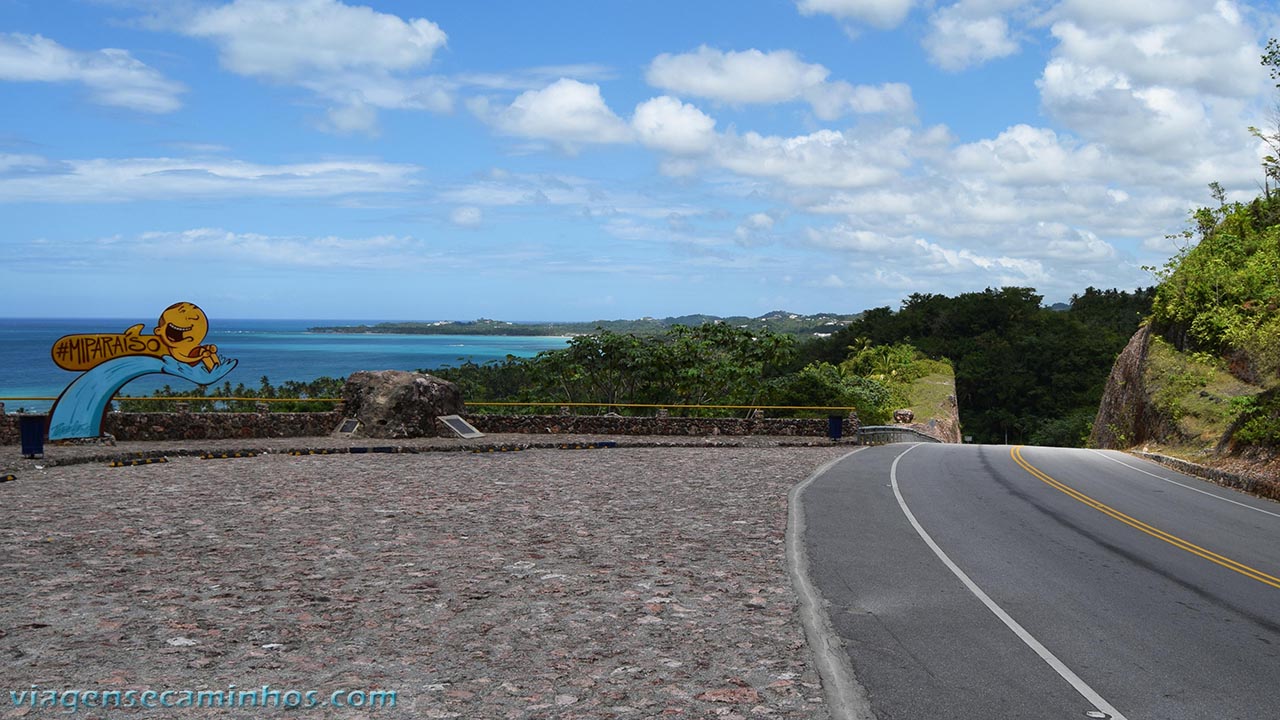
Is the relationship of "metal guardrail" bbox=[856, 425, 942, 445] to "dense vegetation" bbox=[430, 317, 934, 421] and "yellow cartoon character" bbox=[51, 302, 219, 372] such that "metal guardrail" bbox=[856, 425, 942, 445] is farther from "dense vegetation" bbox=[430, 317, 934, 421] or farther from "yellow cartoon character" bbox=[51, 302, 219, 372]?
"yellow cartoon character" bbox=[51, 302, 219, 372]

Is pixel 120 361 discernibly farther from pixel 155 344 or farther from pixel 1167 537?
pixel 1167 537

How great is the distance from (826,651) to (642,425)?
25.7 metres

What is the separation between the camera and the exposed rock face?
38125 millimetres

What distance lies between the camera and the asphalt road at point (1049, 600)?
282 inches

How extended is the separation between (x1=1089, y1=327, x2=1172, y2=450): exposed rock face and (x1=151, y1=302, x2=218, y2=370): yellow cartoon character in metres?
33.3

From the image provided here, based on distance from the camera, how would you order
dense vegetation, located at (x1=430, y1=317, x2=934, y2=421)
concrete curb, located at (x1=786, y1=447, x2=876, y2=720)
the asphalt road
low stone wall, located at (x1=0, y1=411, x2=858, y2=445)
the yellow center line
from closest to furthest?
1. concrete curb, located at (x1=786, y1=447, x2=876, y2=720)
2. the asphalt road
3. the yellow center line
4. low stone wall, located at (x1=0, y1=411, x2=858, y2=445)
5. dense vegetation, located at (x1=430, y1=317, x2=934, y2=421)

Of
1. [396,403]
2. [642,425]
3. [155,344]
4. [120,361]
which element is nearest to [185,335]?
[155,344]

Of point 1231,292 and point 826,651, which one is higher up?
point 1231,292

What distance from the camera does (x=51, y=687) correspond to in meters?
6.72

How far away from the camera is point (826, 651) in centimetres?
803

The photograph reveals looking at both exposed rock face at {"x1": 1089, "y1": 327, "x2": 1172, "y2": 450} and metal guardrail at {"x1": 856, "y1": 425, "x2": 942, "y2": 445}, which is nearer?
exposed rock face at {"x1": 1089, "y1": 327, "x2": 1172, "y2": 450}

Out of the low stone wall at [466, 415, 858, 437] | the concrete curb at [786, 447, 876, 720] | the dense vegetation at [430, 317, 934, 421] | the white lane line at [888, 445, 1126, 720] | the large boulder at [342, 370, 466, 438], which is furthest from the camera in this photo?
the dense vegetation at [430, 317, 934, 421]

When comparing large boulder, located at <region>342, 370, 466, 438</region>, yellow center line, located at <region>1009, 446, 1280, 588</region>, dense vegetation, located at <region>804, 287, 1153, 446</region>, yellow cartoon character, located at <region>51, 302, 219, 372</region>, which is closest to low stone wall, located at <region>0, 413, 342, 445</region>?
large boulder, located at <region>342, 370, 466, 438</region>

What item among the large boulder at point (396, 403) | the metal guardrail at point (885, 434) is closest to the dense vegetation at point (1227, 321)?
the metal guardrail at point (885, 434)
